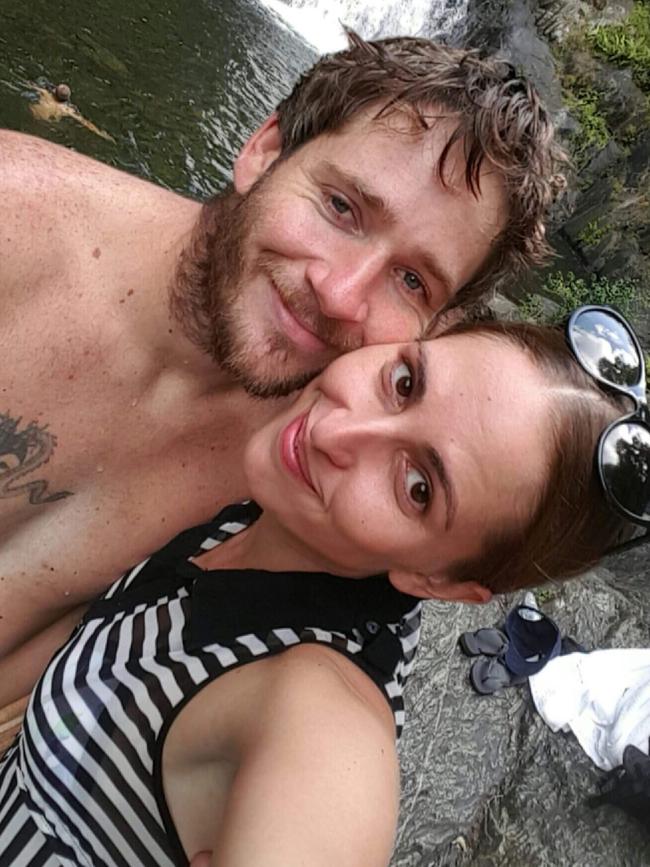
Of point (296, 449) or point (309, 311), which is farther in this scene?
point (309, 311)

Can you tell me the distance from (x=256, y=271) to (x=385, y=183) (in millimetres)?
407

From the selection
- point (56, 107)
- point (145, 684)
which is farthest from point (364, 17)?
point (145, 684)

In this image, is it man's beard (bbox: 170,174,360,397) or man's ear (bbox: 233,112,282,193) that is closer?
man's beard (bbox: 170,174,360,397)

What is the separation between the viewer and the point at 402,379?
5.12 feet

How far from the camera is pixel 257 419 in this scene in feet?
7.40

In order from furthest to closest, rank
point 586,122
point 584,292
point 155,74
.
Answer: point 586,122 → point 584,292 → point 155,74

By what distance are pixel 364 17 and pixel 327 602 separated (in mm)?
13303

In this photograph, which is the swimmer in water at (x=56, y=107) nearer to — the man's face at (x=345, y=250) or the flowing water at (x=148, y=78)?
the flowing water at (x=148, y=78)

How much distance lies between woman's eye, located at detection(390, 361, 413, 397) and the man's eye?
1.96ft

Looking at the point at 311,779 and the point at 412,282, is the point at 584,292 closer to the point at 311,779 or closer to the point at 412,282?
the point at 412,282

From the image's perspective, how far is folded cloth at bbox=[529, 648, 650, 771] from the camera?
3791 millimetres

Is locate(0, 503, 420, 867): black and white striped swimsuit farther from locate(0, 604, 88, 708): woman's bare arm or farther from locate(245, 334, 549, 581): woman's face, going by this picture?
locate(0, 604, 88, 708): woman's bare arm

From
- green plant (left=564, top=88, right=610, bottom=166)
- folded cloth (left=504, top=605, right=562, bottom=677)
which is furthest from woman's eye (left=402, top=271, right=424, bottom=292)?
green plant (left=564, top=88, right=610, bottom=166)

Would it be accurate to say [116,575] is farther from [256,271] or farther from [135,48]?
[135,48]
